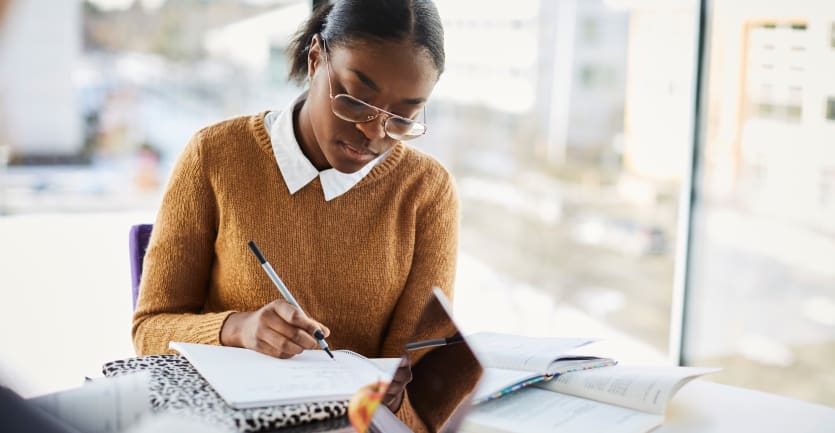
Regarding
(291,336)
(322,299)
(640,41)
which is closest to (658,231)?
(640,41)

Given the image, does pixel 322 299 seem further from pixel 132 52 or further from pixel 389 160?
pixel 132 52

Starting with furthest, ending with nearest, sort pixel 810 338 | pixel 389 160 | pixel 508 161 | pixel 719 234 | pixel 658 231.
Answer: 1. pixel 508 161
2. pixel 658 231
3. pixel 719 234
4. pixel 810 338
5. pixel 389 160

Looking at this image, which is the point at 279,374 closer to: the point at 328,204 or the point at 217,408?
the point at 217,408

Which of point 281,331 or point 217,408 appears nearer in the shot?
point 217,408

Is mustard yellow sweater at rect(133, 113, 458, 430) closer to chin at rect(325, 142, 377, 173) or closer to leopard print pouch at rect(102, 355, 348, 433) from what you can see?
chin at rect(325, 142, 377, 173)

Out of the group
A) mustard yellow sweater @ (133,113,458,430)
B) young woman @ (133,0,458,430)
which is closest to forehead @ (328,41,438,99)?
young woman @ (133,0,458,430)

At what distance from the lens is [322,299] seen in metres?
1.38

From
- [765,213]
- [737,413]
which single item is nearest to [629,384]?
[737,413]

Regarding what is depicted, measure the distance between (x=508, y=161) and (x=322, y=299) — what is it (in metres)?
2.27

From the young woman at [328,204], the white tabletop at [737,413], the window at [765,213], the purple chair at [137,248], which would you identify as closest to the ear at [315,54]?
the young woman at [328,204]

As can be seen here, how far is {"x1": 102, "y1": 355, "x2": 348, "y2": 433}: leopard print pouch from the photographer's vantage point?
0.81 m

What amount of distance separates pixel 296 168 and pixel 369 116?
25 cm

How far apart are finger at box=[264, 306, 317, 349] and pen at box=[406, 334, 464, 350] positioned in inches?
7.2

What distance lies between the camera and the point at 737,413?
1071 millimetres
